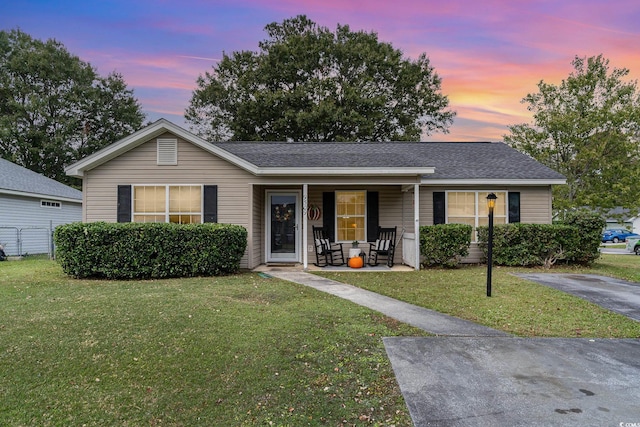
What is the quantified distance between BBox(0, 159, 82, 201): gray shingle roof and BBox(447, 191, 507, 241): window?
15334mm

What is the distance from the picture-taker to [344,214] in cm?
1106

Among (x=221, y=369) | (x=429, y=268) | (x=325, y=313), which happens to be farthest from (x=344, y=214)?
(x=221, y=369)

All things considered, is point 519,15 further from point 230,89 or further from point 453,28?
point 230,89

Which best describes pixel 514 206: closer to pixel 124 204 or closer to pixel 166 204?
pixel 166 204

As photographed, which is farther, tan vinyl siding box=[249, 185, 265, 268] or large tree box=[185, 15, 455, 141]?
large tree box=[185, 15, 455, 141]

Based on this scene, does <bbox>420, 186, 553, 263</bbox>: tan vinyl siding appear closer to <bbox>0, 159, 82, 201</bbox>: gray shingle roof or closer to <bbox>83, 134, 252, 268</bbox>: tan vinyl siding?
<bbox>83, 134, 252, 268</bbox>: tan vinyl siding

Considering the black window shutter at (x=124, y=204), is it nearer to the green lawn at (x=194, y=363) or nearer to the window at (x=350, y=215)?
the green lawn at (x=194, y=363)

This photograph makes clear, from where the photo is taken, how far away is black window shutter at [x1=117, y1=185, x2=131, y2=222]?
9.73 meters

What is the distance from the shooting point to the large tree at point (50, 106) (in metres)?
25.5

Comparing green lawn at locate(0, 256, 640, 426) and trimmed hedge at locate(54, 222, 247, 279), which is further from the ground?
trimmed hedge at locate(54, 222, 247, 279)

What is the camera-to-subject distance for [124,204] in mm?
9742

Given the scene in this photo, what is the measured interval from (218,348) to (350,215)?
7504mm

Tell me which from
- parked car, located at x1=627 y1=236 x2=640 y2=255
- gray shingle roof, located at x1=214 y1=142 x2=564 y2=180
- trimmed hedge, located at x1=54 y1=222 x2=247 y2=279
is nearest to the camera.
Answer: trimmed hedge, located at x1=54 y1=222 x2=247 y2=279

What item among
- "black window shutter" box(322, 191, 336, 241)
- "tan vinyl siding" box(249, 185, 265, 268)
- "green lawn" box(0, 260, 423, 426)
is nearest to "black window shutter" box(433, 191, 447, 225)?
"black window shutter" box(322, 191, 336, 241)
